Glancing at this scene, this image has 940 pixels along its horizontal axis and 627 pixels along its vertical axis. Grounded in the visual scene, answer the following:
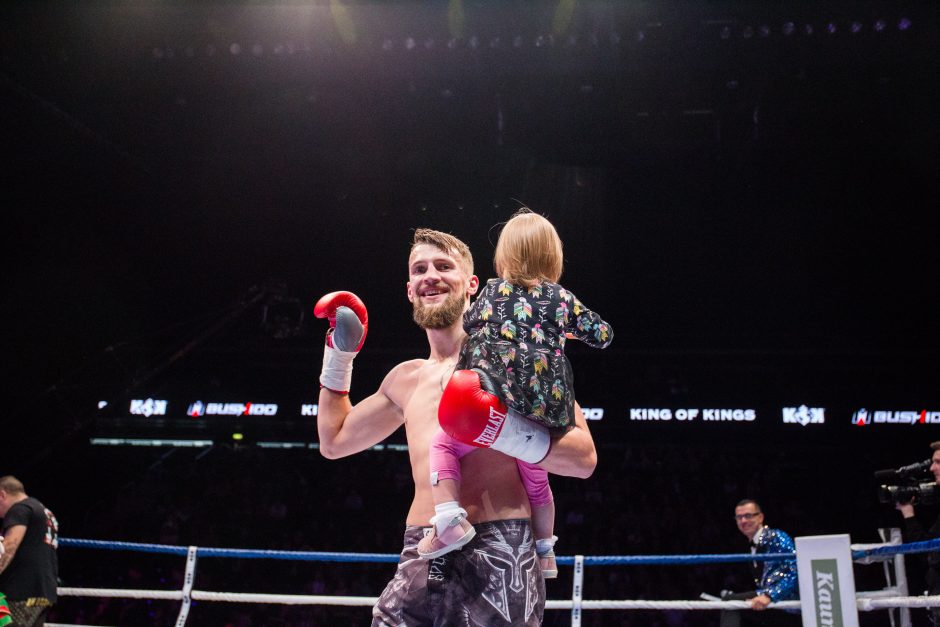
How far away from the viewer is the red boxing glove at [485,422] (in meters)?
1.25

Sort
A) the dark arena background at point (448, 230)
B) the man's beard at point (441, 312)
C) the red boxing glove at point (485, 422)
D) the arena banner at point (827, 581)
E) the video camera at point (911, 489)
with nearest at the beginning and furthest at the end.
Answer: the red boxing glove at point (485, 422) < the man's beard at point (441, 312) < the arena banner at point (827, 581) < the video camera at point (911, 489) < the dark arena background at point (448, 230)

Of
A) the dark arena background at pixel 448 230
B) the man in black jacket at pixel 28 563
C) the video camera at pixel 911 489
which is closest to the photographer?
the video camera at pixel 911 489

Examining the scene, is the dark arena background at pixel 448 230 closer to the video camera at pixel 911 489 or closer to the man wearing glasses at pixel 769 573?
the man wearing glasses at pixel 769 573

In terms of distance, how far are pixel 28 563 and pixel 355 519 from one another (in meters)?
5.97

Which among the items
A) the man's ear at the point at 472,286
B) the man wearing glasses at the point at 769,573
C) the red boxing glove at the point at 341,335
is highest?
the man's ear at the point at 472,286

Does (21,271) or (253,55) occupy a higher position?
(253,55)

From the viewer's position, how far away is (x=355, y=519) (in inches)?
362

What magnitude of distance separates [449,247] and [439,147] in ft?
17.3

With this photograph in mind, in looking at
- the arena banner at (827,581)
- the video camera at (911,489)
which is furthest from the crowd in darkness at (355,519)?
the arena banner at (827,581)

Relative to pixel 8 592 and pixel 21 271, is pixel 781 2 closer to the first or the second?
pixel 8 592

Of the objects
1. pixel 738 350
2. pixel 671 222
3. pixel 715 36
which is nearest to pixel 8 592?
pixel 715 36

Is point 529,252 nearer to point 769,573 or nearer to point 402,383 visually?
point 402,383

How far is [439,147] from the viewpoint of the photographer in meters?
6.70

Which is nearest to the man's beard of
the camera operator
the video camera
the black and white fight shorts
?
the black and white fight shorts
